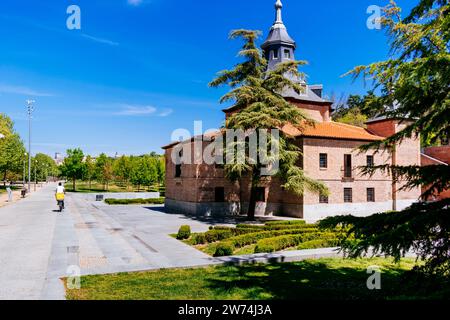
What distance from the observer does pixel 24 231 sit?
17.0 m

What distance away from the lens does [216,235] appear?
15.7 meters

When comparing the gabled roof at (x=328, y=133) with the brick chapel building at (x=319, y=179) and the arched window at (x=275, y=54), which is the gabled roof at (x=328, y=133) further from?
the arched window at (x=275, y=54)

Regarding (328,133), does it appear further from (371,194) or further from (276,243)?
(276,243)

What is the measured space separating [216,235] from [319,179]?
42.9ft

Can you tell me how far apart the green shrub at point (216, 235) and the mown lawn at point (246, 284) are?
4.92 metres

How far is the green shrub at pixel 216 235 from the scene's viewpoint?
1533cm

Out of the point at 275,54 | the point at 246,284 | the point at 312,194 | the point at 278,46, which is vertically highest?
the point at 278,46

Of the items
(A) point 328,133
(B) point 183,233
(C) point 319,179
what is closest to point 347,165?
(A) point 328,133

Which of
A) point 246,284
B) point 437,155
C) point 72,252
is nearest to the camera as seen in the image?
point 246,284

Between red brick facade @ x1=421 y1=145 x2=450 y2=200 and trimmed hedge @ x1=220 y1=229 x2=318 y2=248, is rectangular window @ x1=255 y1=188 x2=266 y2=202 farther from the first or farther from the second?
red brick facade @ x1=421 y1=145 x2=450 y2=200

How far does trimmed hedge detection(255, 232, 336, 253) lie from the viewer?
41.5 ft

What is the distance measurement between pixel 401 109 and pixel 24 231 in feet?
60.2

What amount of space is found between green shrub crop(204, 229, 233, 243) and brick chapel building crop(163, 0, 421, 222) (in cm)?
1016

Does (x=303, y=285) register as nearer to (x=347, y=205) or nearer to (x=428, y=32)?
(x=428, y=32)
